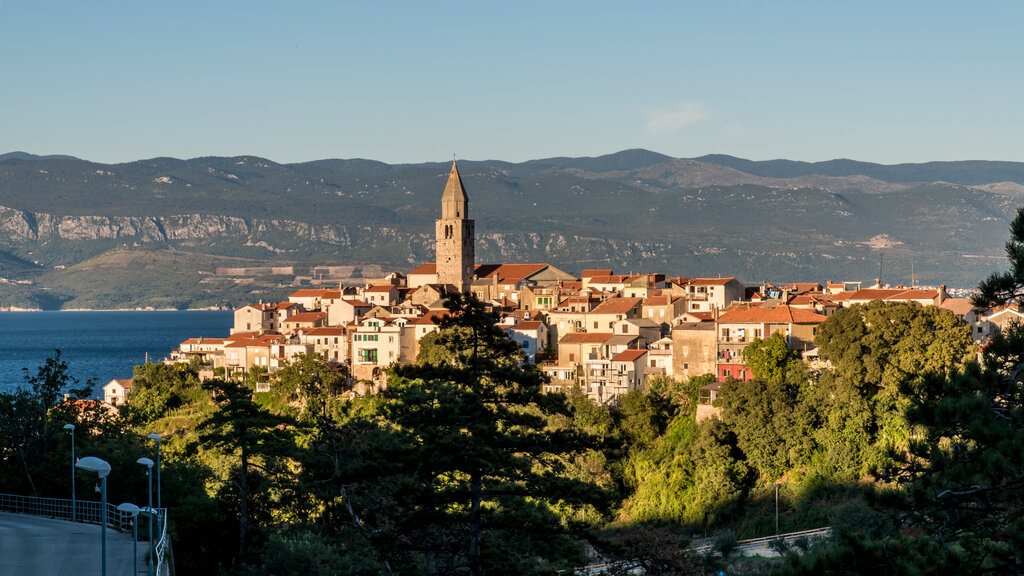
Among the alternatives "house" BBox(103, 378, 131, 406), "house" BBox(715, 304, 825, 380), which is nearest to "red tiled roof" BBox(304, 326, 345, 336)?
"house" BBox(103, 378, 131, 406)

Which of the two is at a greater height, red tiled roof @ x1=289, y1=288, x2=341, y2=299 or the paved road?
red tiled roof @ x1=289, y1=288, x2=341, y2=299

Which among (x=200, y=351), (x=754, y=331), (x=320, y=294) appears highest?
(x=320, y=294)

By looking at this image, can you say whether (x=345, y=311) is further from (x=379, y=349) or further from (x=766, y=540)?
(x=766, y=540)

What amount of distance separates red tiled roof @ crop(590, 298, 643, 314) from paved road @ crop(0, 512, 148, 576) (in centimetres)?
4787

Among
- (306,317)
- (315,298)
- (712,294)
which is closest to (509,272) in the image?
(315,298)

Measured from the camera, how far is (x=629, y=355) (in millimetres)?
60656

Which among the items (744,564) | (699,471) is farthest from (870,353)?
(744,564)

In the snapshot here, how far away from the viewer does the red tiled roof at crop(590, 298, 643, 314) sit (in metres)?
69.2

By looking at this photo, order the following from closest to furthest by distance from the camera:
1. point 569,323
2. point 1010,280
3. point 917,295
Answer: point 1010,280
point 917,295
point 569,323

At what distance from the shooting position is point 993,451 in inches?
555

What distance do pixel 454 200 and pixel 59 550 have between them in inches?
3196

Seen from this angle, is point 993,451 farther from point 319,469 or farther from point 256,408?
point 256,408

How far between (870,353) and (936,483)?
35106 millimetres

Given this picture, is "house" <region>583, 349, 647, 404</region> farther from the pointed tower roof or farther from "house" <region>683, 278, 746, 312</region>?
the pointed tower roof
